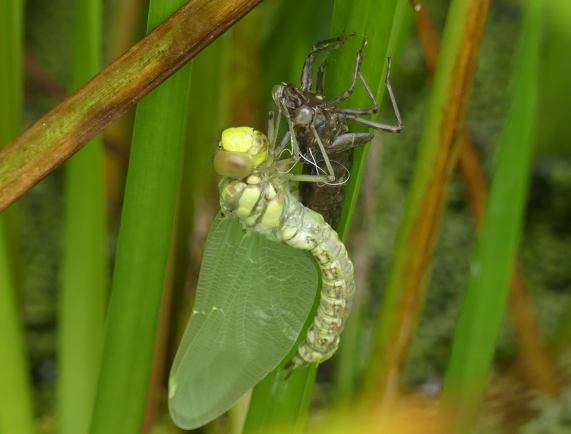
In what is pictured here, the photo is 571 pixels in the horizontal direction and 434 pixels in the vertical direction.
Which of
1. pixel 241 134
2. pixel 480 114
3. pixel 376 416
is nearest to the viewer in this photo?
pixel 241 134

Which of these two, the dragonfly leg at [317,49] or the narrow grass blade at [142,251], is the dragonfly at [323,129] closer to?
the dragonfly leg at [317,49]

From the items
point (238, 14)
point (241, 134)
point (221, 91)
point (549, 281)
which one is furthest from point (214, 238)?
point (549, 281)

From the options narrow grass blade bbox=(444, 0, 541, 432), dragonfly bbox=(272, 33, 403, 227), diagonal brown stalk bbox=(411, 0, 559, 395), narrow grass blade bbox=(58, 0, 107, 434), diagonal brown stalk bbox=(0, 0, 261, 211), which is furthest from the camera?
diagonal brown stalk bbox=(411, 0, 559, 395)

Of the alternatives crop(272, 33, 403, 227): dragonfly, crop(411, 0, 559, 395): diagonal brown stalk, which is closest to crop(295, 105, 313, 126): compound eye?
crop(272, 33, 403, 227): dragonfly

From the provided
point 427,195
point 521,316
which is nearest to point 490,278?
point 427,195

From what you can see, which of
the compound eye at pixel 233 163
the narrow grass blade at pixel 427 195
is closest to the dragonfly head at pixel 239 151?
the compound eye at pixel 233 163

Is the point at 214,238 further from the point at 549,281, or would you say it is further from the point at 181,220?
the point at 549,281

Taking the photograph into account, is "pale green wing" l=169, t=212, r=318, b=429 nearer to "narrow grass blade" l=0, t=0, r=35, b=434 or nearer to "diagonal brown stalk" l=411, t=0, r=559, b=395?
"narrow grass blade" l=0, t=0, r=35, b=434

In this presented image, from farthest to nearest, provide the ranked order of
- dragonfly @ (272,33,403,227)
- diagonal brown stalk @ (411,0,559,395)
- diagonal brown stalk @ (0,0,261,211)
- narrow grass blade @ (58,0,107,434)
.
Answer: diagonal brown stalk @ (411,0,559,395) → narrow grass blade @ (58,0,107,434) → dragonfly @ (272,33,403,227) → diagonal brown stalk @ (0,0,261,211)
